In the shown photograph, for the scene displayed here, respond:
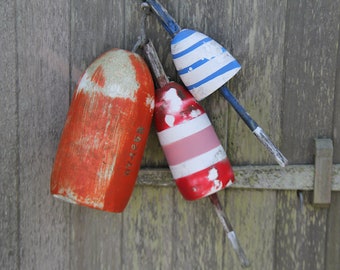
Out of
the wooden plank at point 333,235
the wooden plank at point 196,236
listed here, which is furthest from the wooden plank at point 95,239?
the wooden plank at point 333,235

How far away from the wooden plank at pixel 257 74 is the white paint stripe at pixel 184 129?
139mm

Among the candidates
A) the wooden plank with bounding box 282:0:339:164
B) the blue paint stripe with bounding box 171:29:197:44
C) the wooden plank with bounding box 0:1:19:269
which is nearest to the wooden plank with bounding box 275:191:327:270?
the wooden plank with bounding box 282:0:339:164

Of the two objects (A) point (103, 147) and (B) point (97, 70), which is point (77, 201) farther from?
(B) point (97, 70)

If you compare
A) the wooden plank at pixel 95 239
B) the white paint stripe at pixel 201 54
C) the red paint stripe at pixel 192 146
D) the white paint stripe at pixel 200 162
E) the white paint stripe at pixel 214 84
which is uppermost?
the white paint stripe at pixel 201 54

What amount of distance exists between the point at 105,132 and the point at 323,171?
510 mm

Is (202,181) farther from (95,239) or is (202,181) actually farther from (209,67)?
(95,239)

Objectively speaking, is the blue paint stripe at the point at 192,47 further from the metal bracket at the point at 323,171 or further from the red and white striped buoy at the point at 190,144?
the metal bracket at the point at 323,171

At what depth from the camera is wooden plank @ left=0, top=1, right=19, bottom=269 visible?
1185 millimetres

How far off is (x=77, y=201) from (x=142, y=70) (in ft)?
0.98

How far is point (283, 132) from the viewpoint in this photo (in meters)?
1.18

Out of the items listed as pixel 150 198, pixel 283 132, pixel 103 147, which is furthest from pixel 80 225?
pixel 283 132

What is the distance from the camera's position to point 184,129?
105cm

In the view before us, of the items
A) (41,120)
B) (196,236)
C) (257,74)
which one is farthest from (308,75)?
(41,120)

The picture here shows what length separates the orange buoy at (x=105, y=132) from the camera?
1.02 m
